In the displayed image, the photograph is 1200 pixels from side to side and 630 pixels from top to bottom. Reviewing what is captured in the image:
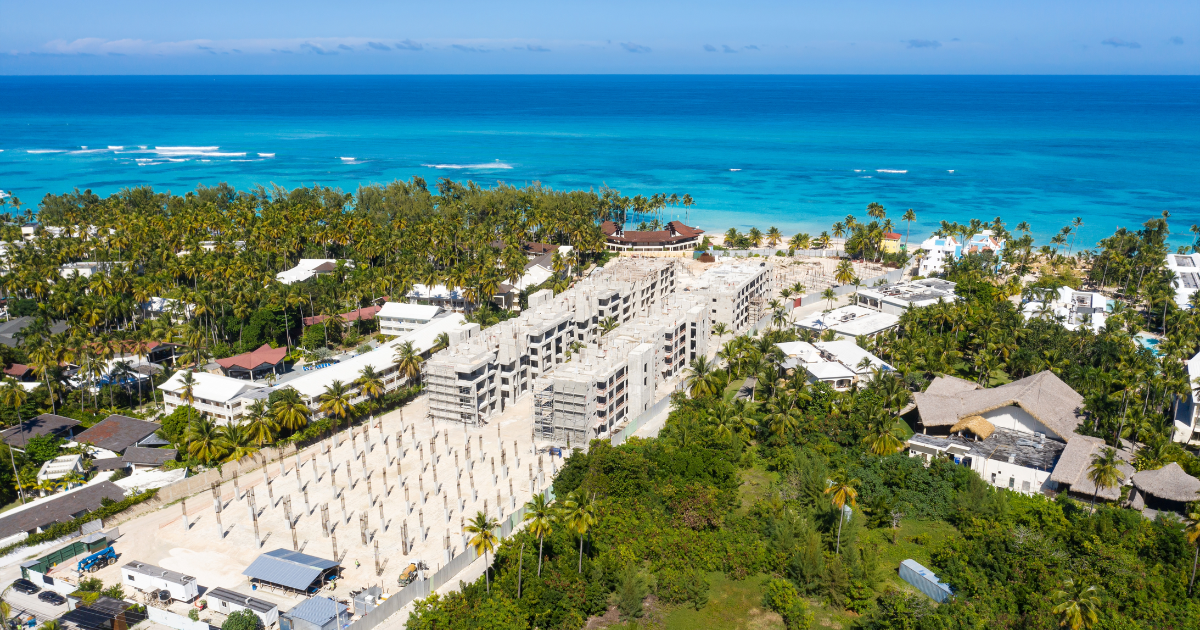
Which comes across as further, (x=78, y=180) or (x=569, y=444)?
(x=78, y=180)

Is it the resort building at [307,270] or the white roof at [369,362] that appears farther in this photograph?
the resort building at [307,270]

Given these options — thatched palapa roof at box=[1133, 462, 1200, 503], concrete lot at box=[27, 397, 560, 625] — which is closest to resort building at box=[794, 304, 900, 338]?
thatched palapa roof at box=[1133, 462, 1200, 503]

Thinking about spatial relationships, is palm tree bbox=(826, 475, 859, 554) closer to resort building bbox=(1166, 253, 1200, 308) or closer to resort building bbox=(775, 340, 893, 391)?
resort building bbox=(775, 340, 893, 391)

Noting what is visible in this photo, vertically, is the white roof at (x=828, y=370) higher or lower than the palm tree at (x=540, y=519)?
lower

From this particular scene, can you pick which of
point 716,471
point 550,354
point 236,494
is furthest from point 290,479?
point 716,471

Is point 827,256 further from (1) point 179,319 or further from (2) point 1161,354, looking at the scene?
(1) point 179,319

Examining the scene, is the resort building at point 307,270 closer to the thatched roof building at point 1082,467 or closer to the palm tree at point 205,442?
the palm tree at point 205,442

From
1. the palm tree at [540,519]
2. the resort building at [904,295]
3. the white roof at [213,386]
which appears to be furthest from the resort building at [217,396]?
the resort building at [904,295]
